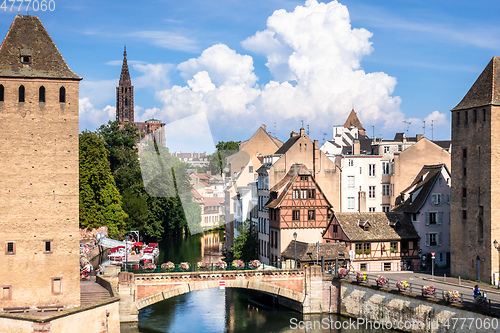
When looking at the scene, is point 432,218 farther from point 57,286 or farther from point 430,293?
point 57,286

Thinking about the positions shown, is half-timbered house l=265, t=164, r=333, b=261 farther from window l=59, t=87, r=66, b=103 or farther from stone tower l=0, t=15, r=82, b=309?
window l=59, t=87, r=66, b=103

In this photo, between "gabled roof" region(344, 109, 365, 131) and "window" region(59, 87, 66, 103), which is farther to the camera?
"gabled roof" region(344, 109, 365, 131)

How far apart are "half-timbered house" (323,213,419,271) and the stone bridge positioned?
7.32 m

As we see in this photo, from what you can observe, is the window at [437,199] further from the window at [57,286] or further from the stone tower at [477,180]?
the window at [57,286]

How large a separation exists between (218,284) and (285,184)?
15709 millimetres

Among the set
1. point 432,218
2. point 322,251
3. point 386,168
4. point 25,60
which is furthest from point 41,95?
point 386,168

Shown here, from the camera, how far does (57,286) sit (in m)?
39.7

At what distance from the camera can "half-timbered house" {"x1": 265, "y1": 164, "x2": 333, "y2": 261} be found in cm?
5881

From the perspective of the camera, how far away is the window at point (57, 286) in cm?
3962

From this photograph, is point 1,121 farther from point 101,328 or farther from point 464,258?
point 464,258

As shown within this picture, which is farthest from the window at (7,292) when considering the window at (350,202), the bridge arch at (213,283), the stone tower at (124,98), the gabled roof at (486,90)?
the stone tower at (124,98)

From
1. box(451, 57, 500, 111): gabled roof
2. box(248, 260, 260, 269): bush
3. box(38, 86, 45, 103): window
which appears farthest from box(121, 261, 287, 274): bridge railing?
box(451, 57, 500, 111): gabled roof

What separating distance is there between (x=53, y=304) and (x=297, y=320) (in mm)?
16366

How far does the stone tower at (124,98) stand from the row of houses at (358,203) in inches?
4924
